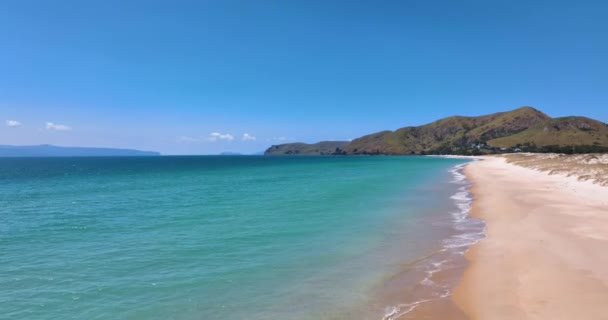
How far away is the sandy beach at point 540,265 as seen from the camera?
30.3ft

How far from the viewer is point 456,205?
29.0 meters

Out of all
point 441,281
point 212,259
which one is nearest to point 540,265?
point 441,281

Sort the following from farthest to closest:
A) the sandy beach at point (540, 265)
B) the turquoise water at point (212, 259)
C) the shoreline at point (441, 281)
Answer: the turquoise water at point (212, 259), the shoreline at point (441, 281), the sandy beach at point (540, 265)

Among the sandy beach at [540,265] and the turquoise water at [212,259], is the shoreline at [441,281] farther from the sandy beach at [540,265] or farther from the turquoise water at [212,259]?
the turquoise water at [212,259]

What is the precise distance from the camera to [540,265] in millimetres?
12648

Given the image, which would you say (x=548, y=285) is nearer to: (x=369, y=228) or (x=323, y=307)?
(x=323, y=307)

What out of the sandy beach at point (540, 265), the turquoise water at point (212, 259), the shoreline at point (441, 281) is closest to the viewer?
the sandy beach at point (540, 265)

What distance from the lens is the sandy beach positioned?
364 inches

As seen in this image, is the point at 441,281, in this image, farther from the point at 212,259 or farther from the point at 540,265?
the point at 212,259

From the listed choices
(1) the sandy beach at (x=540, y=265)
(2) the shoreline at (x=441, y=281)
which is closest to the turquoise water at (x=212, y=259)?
(2) the shoreline at (x=441, y=281)

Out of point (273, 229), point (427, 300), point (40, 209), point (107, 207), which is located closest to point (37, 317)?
point (427, 300)

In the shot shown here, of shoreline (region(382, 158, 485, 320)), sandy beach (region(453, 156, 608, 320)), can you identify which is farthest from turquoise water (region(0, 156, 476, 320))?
sandy beach (region(453, 156, 608, 320))

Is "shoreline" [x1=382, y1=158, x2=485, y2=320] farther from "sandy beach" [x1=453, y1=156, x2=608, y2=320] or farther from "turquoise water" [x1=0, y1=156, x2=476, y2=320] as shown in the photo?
"turquoise water" [x1=0, y1=156, x2=476, y2=320]

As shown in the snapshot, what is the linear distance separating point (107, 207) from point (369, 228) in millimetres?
24108
